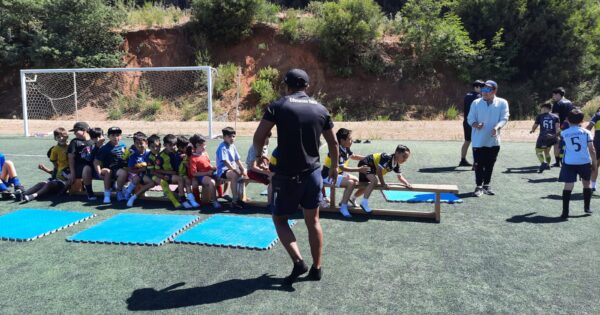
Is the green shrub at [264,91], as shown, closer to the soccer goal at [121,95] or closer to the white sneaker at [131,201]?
the soccer goal at [121,95]

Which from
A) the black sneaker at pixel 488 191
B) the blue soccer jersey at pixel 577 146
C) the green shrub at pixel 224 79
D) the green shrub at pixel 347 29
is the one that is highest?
the green shrub at pixel 347 29

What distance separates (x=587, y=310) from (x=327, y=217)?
11.9 ft

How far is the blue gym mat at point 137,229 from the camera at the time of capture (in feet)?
19.4

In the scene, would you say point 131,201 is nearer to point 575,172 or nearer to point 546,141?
point 575,172

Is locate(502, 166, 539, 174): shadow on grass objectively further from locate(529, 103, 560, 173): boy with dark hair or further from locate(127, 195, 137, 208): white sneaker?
locate(127, 195, 137, 208): white sneaker

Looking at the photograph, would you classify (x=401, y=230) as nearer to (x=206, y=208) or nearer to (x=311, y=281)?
(x=311, y=281)

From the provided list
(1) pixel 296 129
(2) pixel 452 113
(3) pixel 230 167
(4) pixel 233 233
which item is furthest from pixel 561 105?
(2) pixel 452 113

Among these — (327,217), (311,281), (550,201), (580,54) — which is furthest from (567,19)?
(311,281)

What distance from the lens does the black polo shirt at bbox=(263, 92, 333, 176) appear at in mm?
4270

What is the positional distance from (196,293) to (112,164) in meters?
4.53

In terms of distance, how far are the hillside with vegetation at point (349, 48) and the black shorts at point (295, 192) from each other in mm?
19477

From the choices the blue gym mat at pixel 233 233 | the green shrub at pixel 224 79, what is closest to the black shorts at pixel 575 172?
the blue gym mat at pixel 233 233

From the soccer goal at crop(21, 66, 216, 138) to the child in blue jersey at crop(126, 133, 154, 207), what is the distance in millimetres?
15931

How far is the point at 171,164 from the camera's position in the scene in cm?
791
